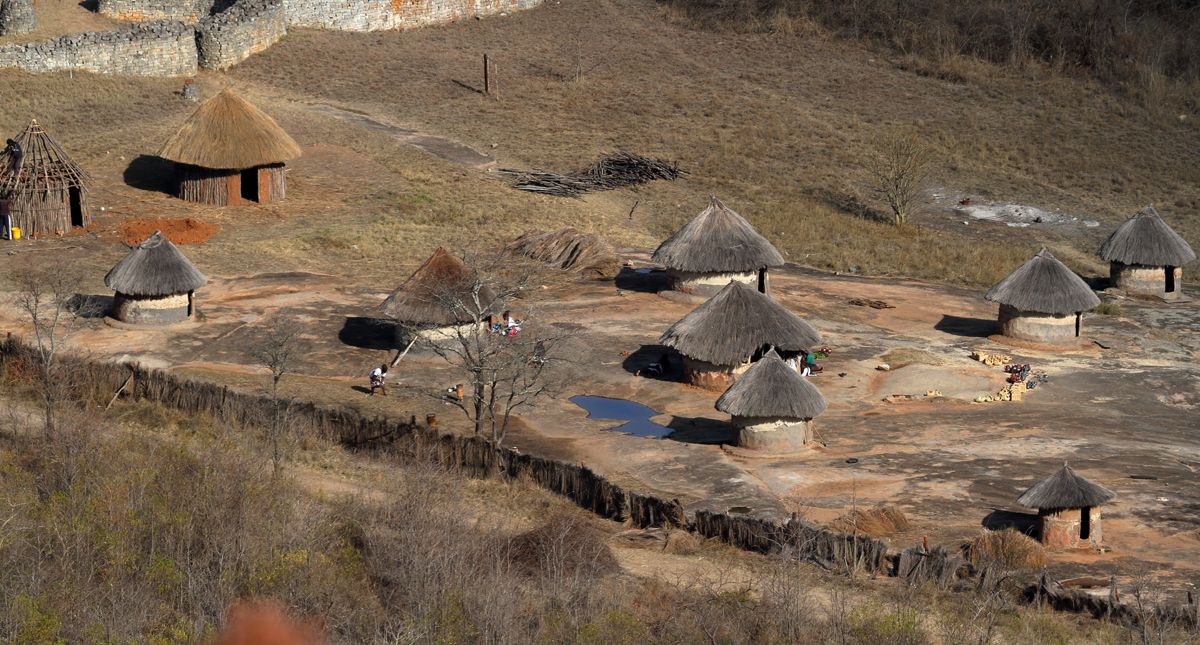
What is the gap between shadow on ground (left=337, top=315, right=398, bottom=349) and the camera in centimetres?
3111

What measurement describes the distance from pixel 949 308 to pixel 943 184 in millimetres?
13768

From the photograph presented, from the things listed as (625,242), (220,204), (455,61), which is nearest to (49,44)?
(220,204)

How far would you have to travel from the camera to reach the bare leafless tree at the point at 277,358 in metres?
23.8

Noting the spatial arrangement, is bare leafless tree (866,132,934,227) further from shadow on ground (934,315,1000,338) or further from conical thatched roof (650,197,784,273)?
conical thatched roof (650,197,784,273)

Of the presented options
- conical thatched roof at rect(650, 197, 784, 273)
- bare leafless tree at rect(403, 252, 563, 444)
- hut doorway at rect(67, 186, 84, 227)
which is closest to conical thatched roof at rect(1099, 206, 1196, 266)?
conical thatched roof at rect(650, 197, 784, 273)

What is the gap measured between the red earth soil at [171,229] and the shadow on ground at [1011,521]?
21.7 m

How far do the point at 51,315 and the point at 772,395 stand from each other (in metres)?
15.2

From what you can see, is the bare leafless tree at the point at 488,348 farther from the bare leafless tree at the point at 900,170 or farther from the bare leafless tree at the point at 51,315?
the bare leafless tree at the point at 900,170

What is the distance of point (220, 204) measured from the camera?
40281 mm

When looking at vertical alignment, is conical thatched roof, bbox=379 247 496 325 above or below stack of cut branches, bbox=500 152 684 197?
below

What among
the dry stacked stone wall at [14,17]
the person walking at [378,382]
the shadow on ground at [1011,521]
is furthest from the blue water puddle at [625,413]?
the dry stacked stone wall at [14,17]

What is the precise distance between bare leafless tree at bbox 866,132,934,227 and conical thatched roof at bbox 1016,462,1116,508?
2418 cm

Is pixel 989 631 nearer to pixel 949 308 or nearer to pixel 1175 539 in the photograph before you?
pixel 1175 539

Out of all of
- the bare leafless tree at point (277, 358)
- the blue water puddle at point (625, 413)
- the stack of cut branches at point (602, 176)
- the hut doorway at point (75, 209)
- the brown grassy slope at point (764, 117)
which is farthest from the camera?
the brown grassy slope at point (764, 117)
